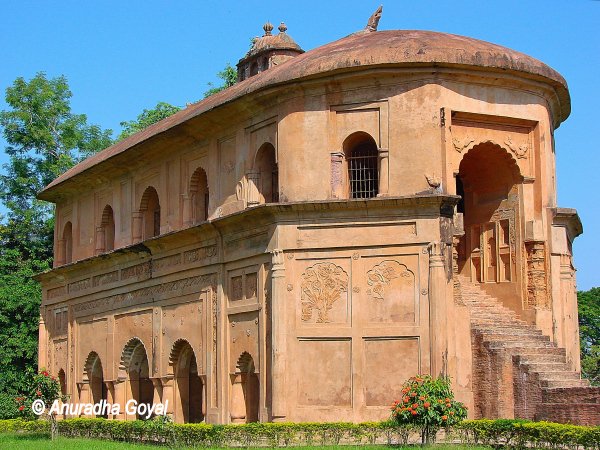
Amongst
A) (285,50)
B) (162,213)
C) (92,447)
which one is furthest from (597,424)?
(285,50)

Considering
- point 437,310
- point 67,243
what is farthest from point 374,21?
point 67,243

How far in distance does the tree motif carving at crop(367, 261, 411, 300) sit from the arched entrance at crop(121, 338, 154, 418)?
8759 mm

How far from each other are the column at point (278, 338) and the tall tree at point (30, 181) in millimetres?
17074

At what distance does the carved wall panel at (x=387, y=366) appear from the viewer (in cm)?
1834

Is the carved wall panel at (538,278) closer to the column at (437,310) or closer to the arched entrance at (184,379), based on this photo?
the column at (437,310)

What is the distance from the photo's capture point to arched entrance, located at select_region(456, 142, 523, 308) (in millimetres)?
20516

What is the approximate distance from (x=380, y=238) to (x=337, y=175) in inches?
59.2

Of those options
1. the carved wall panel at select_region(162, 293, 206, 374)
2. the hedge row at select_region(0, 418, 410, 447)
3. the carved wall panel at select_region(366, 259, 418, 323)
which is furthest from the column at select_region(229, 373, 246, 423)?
the carved wall panel at select_region(366, 259, 418, 323)

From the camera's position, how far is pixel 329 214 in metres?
19.2

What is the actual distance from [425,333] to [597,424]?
126 inches

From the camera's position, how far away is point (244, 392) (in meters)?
21.1

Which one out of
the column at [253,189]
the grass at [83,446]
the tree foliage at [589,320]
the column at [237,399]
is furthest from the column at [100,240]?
the tree foliage at [589,320]

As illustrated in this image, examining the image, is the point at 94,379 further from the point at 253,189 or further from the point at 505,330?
Answer: the point at 505,330

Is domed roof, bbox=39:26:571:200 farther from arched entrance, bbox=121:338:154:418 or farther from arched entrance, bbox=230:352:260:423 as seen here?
arched entrance, bbox=121:338:154:418
